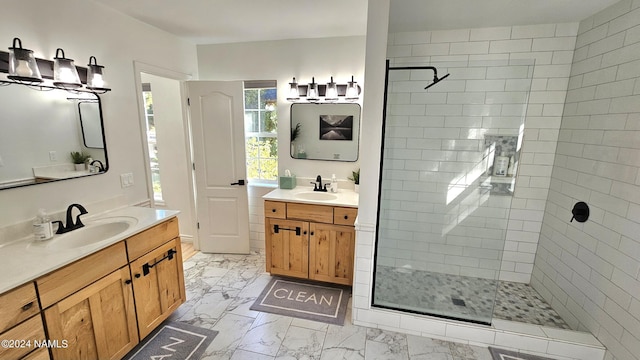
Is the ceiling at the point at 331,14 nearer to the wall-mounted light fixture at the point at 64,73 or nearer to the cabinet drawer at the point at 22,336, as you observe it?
the wall-mounted light fixture at the point at 64,73

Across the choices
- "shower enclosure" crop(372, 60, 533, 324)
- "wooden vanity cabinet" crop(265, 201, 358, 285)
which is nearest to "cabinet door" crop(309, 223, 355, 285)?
"wooden vanity cabinet" crop(265, 201, 358, 285)

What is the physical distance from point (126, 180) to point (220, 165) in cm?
93

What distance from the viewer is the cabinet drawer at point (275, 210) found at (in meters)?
2.56

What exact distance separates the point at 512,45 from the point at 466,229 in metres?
1.70

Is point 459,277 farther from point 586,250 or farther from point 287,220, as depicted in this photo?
point 287,220

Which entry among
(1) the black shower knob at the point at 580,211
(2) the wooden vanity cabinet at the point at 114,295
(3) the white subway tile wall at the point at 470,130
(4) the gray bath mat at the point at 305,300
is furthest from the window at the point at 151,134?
(1) the black shower knob at the point at 580,211

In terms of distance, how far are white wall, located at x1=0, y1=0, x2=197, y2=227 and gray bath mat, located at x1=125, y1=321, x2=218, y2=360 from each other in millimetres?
1140

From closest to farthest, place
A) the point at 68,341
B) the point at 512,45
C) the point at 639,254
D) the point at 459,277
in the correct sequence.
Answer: the point at 68,341, the point at 639,254, the point at 512,45, the point at 459,277

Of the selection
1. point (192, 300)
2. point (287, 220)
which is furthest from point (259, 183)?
point (192, 300)

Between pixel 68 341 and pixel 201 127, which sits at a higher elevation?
pixel 201 127

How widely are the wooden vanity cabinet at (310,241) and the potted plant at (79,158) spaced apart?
1.45 metres

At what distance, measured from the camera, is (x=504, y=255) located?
2.68 meters

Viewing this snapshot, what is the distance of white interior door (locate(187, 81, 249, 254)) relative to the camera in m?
2.92

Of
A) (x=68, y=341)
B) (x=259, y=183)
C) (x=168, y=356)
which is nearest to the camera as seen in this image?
(x=68, y=341)
